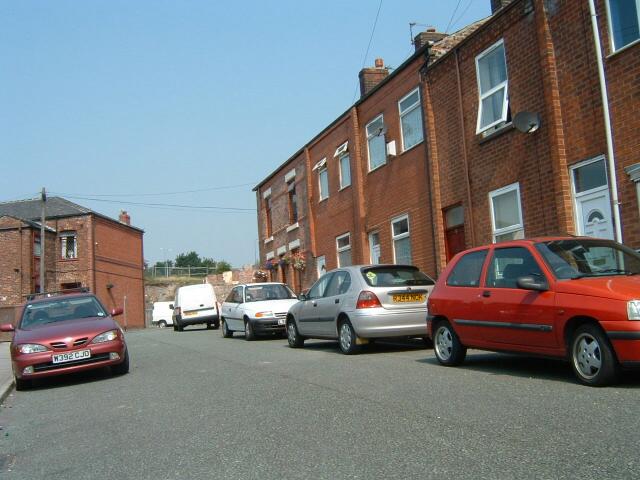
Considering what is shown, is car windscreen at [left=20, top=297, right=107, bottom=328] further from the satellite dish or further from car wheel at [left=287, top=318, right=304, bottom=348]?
the satellite dish

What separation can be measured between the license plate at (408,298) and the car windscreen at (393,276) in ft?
0.66

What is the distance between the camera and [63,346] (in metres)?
10.3

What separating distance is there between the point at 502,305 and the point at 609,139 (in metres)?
4.60

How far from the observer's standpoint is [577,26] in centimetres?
1168

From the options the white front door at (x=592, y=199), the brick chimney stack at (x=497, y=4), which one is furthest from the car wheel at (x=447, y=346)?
the brick chimney stack at (x=497, y=4)

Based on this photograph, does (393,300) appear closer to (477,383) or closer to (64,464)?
(477,383)

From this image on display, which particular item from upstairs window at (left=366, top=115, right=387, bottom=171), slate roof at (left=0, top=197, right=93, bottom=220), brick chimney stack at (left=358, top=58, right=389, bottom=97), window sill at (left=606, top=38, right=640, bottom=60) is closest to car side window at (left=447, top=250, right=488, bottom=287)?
window sill at (left=606, top=38, right=640, bottom=60)

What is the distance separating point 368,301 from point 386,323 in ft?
1.54

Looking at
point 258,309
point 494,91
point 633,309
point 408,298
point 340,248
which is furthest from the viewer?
point 340,248

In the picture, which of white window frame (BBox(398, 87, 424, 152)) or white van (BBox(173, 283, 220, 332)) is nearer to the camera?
white window frame (BBox(398, 87, 424, 152))

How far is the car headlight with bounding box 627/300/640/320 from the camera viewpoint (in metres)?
6.29

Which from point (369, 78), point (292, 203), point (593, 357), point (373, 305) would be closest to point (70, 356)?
point (373, 305)

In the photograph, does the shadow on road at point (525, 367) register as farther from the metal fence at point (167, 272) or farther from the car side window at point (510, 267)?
the metal fence at point (167, 272)

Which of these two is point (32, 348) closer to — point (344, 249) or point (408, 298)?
point (408, 298)
